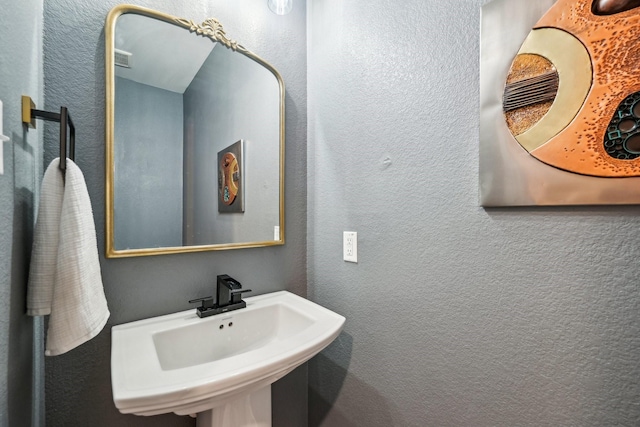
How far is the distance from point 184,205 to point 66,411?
71cm

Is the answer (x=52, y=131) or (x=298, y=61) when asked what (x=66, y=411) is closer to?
(x=52, y=131)

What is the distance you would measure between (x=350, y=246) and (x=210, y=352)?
25.7 inches

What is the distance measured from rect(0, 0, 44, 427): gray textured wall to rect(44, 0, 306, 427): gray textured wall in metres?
0.05

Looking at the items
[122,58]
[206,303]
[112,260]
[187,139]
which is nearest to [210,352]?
[206,303]

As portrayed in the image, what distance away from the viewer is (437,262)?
0.85 m

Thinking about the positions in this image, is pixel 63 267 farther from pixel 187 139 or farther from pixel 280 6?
pixel 280 6

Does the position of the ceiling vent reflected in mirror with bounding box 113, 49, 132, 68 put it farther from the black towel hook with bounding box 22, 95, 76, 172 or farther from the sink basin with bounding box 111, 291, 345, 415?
the sink basin with bounding box 111, 291, 345, 415

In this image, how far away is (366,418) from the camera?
1.05m

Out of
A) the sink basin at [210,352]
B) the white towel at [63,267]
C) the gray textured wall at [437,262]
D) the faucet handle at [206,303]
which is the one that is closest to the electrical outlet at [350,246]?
the gray textured wall at [437,262]

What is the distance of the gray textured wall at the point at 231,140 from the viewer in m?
1.05

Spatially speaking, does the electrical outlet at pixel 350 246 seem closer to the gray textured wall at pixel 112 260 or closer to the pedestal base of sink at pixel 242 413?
the gray textured wall at pixel 112 260

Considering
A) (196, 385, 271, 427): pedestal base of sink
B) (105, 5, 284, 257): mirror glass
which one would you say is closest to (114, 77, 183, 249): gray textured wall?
(105, 5, 284, 257): mirror glass

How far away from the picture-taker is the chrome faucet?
38.0 inches

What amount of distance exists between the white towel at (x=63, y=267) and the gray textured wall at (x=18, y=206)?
4 centimetres
